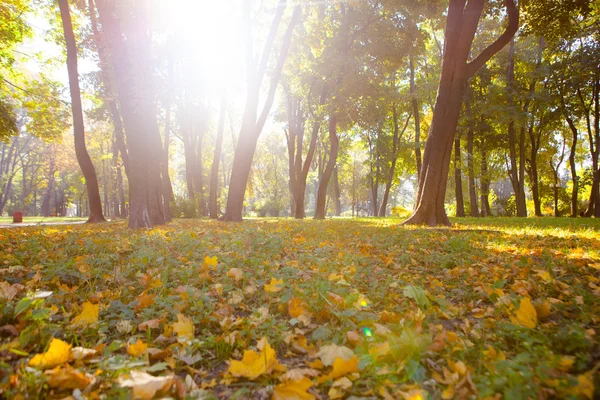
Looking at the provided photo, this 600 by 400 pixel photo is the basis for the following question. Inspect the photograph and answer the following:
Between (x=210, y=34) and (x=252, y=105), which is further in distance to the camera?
(x=210, y=34)

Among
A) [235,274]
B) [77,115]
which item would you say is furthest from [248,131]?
[235,274]

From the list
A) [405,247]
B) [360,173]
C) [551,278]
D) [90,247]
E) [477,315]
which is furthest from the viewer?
[360,173]

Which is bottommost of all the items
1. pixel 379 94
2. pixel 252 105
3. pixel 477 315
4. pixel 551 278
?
pixel 477 315

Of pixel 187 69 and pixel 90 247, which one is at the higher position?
pixel 187 69

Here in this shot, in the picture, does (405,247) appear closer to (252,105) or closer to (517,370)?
(517,370)

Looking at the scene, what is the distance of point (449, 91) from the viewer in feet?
31.4

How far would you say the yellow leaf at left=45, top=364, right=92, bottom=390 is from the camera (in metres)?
1.23

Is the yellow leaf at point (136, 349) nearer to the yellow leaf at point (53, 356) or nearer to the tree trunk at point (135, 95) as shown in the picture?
the yellow leaf at point (53, 356)

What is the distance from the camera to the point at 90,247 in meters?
4.29

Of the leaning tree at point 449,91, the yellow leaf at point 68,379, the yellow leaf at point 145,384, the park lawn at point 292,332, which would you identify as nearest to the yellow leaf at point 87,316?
the park lawn at point 292,332

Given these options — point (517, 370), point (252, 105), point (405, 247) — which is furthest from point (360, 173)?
point (517, 370)

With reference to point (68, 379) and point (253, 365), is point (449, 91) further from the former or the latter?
point (68, 379)

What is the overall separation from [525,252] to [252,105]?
33.5 feet

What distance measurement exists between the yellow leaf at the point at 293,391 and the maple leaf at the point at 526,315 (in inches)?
56.3
